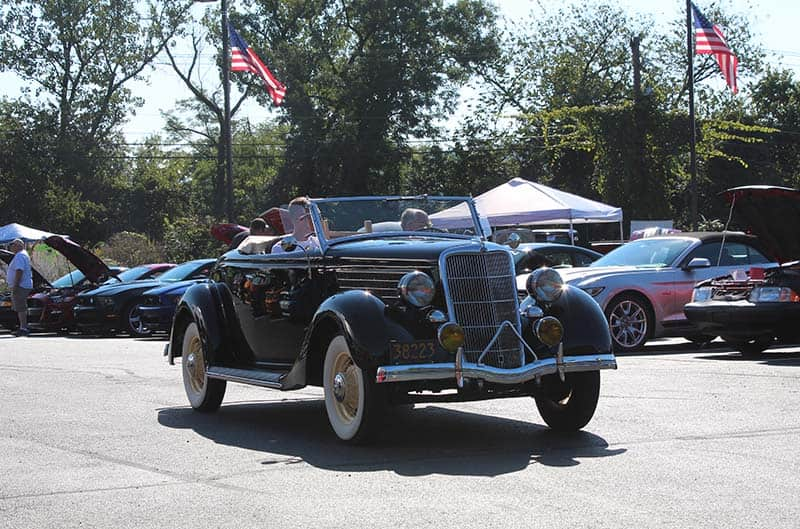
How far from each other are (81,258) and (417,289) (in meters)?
16.7

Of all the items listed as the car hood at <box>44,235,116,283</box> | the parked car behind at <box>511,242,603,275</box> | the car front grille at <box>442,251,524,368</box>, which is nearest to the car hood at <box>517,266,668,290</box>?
the parked car behind at <box>511,242,603,275</box>

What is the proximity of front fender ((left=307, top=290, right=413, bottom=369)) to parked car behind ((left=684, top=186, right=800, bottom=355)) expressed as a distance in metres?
7.05

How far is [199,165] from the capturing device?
2923 inches

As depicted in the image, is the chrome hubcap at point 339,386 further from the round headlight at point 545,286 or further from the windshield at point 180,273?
the windshield at point 180,273

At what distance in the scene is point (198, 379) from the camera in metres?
10.0

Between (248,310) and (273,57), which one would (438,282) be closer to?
(248,310)

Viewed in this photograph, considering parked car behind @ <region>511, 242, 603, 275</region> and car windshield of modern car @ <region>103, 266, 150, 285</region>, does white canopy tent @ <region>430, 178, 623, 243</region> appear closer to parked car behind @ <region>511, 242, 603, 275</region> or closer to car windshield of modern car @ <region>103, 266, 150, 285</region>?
parked car behind @ <region>511, 242, 603, 275</region>

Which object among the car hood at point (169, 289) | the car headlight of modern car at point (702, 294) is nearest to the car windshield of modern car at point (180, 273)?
the car hood at point (169, 289)

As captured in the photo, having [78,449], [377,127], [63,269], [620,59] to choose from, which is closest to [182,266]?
[63,269]

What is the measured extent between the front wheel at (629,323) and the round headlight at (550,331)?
7.74 m

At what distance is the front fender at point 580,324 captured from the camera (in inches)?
304

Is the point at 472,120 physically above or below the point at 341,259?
above

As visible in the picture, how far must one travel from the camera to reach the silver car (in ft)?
49.5

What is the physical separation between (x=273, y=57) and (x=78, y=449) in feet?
146
